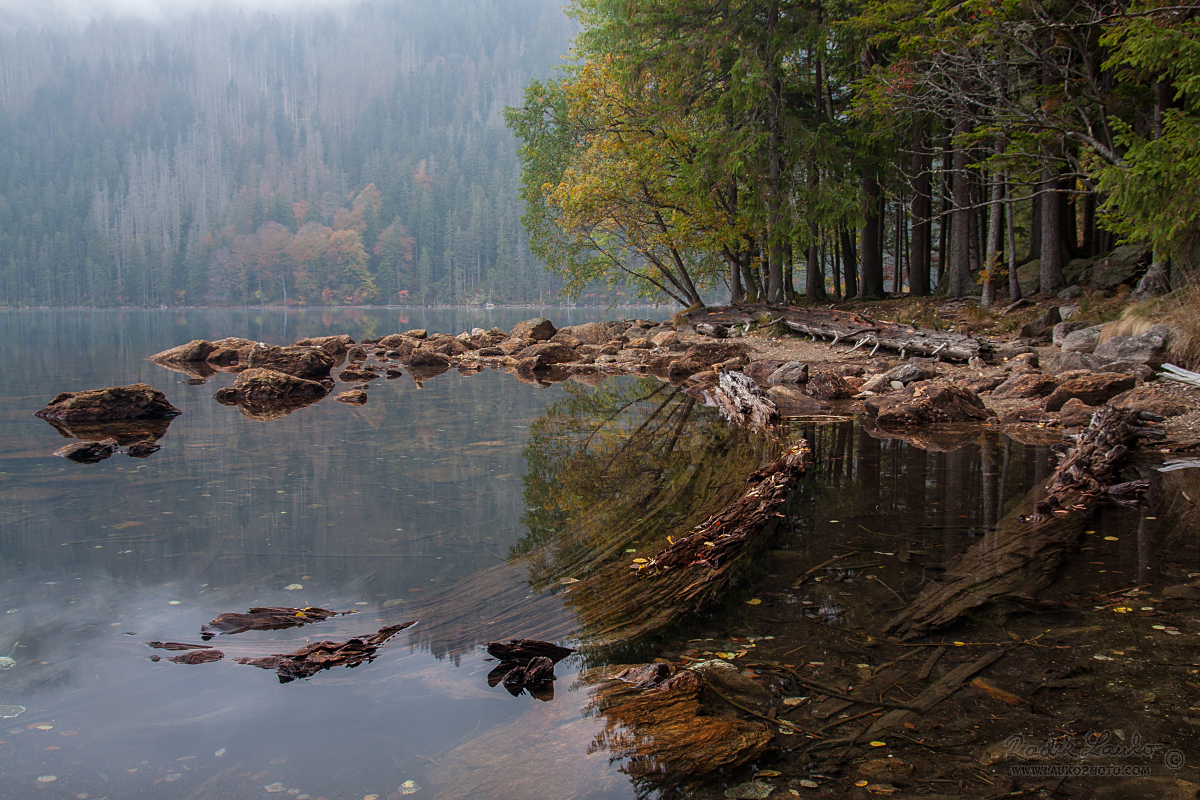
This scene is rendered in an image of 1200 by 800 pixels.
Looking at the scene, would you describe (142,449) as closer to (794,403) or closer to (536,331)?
(794,403)

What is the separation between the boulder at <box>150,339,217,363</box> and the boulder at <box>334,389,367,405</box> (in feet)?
33.6

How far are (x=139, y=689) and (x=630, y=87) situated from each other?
19.0 metres

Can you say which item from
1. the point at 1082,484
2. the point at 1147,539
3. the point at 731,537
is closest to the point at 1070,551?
the point at 1147,539

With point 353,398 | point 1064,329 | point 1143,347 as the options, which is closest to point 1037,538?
point 1143,347

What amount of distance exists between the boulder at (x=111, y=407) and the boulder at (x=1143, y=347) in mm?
12931

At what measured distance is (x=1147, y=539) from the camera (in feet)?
13.9

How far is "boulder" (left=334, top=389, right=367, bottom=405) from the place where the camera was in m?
11.2

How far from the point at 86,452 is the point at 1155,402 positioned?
11.1 m

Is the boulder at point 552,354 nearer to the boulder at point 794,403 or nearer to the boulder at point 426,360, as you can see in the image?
the boulder at point 426,360

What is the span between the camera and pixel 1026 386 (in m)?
9.28

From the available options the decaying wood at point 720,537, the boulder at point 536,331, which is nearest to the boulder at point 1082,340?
the decaying wood at point 720,537

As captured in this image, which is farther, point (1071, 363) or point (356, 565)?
point (1071, 363)

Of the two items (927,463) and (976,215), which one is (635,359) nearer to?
(976,215)

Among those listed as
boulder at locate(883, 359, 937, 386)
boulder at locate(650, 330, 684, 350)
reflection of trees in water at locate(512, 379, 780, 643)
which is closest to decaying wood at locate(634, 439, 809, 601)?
reflection of trees in water at locate(512, 379, 780, 643)
